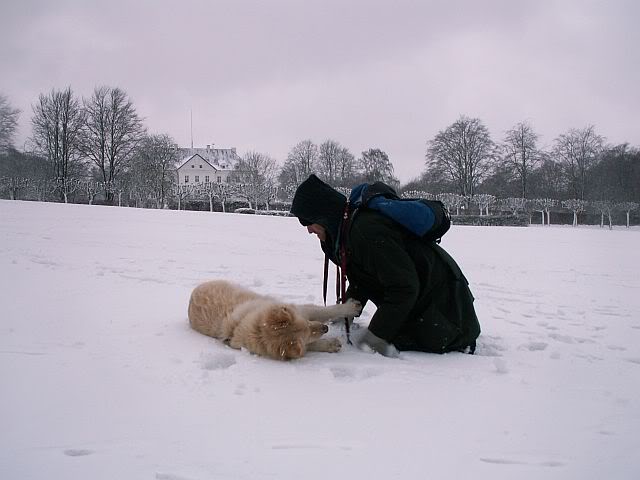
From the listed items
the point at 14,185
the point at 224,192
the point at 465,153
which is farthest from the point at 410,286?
the point at 465,153

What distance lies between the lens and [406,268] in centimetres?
279

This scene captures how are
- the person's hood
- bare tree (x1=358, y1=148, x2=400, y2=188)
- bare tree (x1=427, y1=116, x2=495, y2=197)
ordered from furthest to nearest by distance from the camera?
bare tree (x1=358, y1=148, x2=400, y2=188) < bare tree (x1=427, y1=116, x2=495, y2=197) < the person's hood

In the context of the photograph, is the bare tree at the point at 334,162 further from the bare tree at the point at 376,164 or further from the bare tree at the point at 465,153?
the bare tree at the point at 465,153

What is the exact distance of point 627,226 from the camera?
38.8 metres

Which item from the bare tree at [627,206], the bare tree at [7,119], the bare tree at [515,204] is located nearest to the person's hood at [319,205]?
the bare tree at [7,119]

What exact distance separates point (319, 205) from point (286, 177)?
60.3 m

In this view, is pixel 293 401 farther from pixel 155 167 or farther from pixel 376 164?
pixel 376 164

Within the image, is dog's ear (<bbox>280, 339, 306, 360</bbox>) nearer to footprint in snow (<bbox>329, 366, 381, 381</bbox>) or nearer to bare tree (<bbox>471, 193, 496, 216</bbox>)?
footprint in snow (<bbox>329, 366, 381, 381</bbox>)

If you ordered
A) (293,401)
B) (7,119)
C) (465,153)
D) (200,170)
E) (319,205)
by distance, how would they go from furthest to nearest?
(200,170), (465,153), (7,119), (319,205), (293,401)

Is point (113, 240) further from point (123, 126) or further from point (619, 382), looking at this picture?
point (123, 126)

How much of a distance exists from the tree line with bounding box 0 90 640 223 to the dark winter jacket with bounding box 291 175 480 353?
28.3 metres

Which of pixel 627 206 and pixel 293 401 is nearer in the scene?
pixel 293 401

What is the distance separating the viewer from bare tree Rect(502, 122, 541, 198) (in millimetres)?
52500

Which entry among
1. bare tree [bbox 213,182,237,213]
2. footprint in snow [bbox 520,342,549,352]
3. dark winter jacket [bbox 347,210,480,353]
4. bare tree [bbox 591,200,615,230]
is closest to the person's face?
dark winter jacket [bbox 347,210,480,353]
